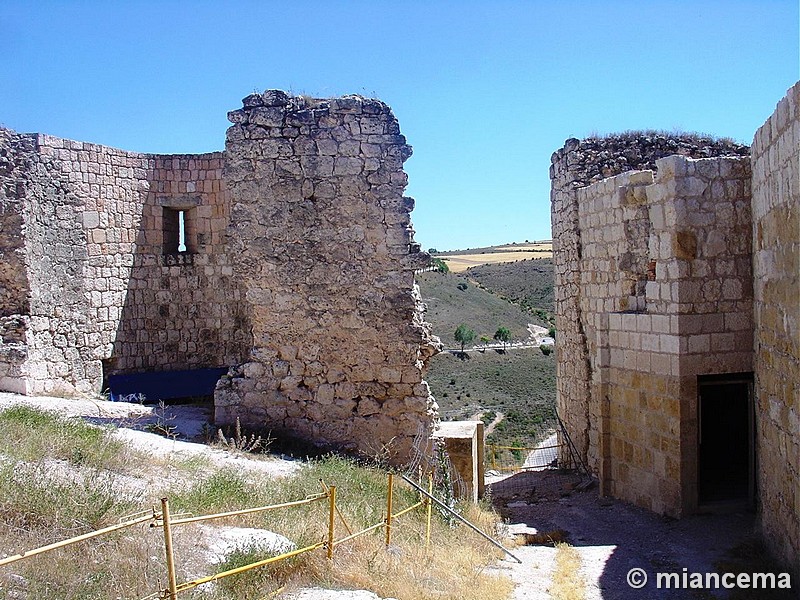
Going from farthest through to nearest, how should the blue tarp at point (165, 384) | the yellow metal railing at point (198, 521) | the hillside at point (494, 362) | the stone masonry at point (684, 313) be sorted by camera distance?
the hillside at point (494, 362) → the blue tarp at point (165, 384) → the stone masonry at point (684, 313) → the yellow metal railing at point (198, 521)

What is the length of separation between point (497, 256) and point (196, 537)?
7711cm

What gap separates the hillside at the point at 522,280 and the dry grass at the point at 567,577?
43071mm

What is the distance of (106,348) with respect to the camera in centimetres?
1128

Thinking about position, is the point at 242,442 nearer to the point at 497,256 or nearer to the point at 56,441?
the point at 56,441

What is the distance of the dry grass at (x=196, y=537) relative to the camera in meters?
4.37

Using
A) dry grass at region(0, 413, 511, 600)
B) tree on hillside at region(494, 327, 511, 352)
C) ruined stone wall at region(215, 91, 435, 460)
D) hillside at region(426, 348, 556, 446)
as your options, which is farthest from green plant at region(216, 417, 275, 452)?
tree on hillside at region(494, 327, 511, 352)

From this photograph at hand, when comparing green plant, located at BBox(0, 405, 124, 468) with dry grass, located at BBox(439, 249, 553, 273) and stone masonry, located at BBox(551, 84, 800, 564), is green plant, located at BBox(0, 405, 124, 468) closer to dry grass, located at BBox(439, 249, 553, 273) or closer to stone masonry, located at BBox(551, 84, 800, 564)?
stone masonry, located at BBox(551, 84, 800, 564)

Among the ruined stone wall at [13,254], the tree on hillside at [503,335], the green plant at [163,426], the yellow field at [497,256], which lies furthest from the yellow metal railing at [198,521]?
the yellow field at [497,256]

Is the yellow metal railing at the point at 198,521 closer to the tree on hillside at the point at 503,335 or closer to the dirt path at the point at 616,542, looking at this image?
the dirt path at the point at 616,542

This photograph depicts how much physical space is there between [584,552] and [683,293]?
2.99m

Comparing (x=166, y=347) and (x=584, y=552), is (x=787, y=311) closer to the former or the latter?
(x=584, y=552)

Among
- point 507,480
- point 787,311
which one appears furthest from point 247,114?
point 507,480

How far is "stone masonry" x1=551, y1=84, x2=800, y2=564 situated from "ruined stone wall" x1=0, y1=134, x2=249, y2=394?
5.62 meters

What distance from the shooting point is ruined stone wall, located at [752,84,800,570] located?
19.0 ft
